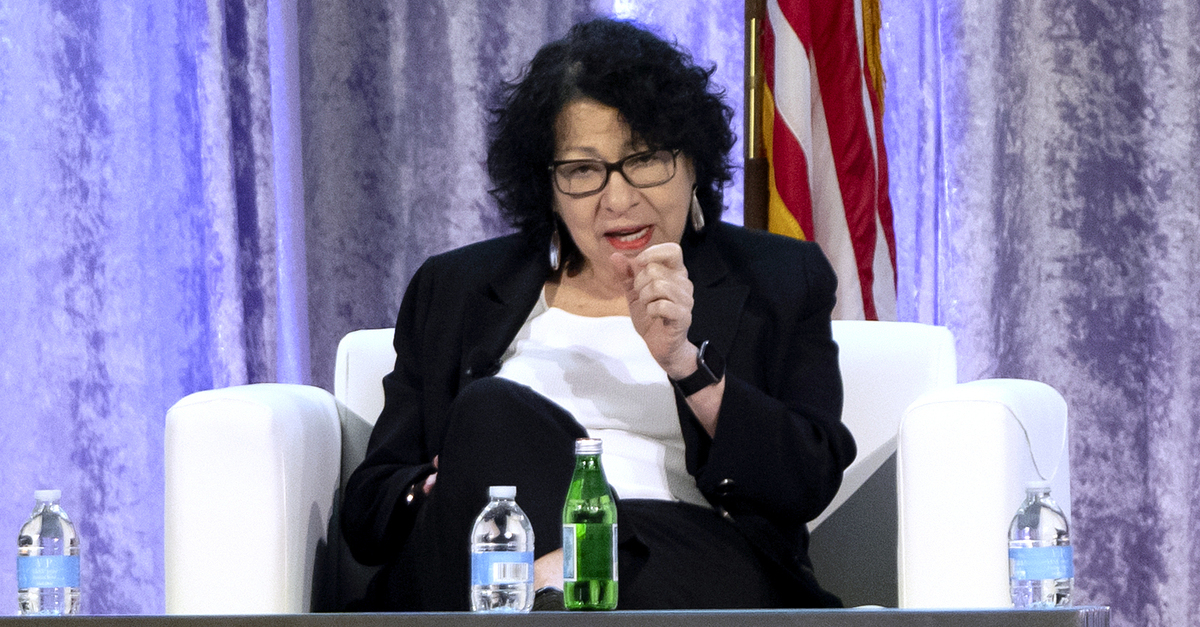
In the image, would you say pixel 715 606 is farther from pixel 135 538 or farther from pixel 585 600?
pixel 135 538

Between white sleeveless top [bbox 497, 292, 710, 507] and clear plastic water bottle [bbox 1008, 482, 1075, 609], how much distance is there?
385 millimetres

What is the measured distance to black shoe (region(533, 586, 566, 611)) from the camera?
1215mm

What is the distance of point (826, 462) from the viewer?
1471 mm

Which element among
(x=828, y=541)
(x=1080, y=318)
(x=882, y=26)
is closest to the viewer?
(x=828, y=541)

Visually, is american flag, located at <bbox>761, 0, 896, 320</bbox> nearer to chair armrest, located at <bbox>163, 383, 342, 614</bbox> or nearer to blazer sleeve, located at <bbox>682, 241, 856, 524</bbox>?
blazer sleeve, located at <bbox>682, 241, 856, 524</bbox>

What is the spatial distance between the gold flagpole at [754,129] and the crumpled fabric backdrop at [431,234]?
43 cm

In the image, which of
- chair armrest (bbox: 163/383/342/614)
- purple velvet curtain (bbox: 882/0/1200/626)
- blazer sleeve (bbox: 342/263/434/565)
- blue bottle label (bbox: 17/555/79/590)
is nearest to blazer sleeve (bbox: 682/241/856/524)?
blazer sleeve (bbox: 342/263/434/565)

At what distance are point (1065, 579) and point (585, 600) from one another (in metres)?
0.40

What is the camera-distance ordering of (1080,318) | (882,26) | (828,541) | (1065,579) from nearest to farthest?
(1065,579) < (828,541) < (1080,318) < (882,26)

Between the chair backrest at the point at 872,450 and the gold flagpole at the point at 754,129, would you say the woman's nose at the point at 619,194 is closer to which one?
the chair backrest at the point at 872,450

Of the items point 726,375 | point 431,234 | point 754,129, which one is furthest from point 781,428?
point 431,234

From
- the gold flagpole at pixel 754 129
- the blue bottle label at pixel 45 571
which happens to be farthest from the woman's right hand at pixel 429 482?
the gold flagpole at pixel 754 129

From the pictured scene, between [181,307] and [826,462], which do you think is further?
[181,307]

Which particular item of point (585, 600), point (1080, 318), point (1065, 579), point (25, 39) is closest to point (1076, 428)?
point (1080, 318)
